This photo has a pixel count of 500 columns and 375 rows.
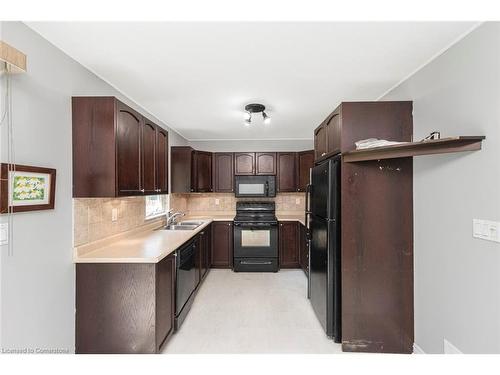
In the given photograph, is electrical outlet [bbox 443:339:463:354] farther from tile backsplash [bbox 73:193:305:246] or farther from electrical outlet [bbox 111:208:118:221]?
electrical outlet [bbox 111:208:118:221]

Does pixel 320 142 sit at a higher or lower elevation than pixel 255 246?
higher

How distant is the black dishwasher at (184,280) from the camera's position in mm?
2408

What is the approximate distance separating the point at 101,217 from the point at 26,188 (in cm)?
84

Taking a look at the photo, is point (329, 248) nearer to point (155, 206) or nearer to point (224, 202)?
point (155, 206)

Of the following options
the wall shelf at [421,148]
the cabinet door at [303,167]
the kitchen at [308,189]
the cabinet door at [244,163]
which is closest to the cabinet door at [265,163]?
the cabinet door at [244,163]

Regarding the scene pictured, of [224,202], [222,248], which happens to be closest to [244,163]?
[224,202]

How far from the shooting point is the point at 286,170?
185 inches

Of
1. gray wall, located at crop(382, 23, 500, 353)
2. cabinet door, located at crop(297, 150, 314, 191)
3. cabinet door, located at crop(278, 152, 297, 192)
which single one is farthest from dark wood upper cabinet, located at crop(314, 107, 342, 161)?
cabinet door, located at crop(278, 152, 297, 192)

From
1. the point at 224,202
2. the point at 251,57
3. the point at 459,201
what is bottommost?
the point at 224,202

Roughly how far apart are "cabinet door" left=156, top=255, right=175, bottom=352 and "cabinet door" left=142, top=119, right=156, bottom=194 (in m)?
0.70

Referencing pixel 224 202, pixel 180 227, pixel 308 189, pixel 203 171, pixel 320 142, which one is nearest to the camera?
pixel 320 142

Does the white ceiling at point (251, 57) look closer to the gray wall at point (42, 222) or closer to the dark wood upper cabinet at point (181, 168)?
the gray wall at point (42, 222)

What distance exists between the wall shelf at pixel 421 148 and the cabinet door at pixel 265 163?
105 inches
